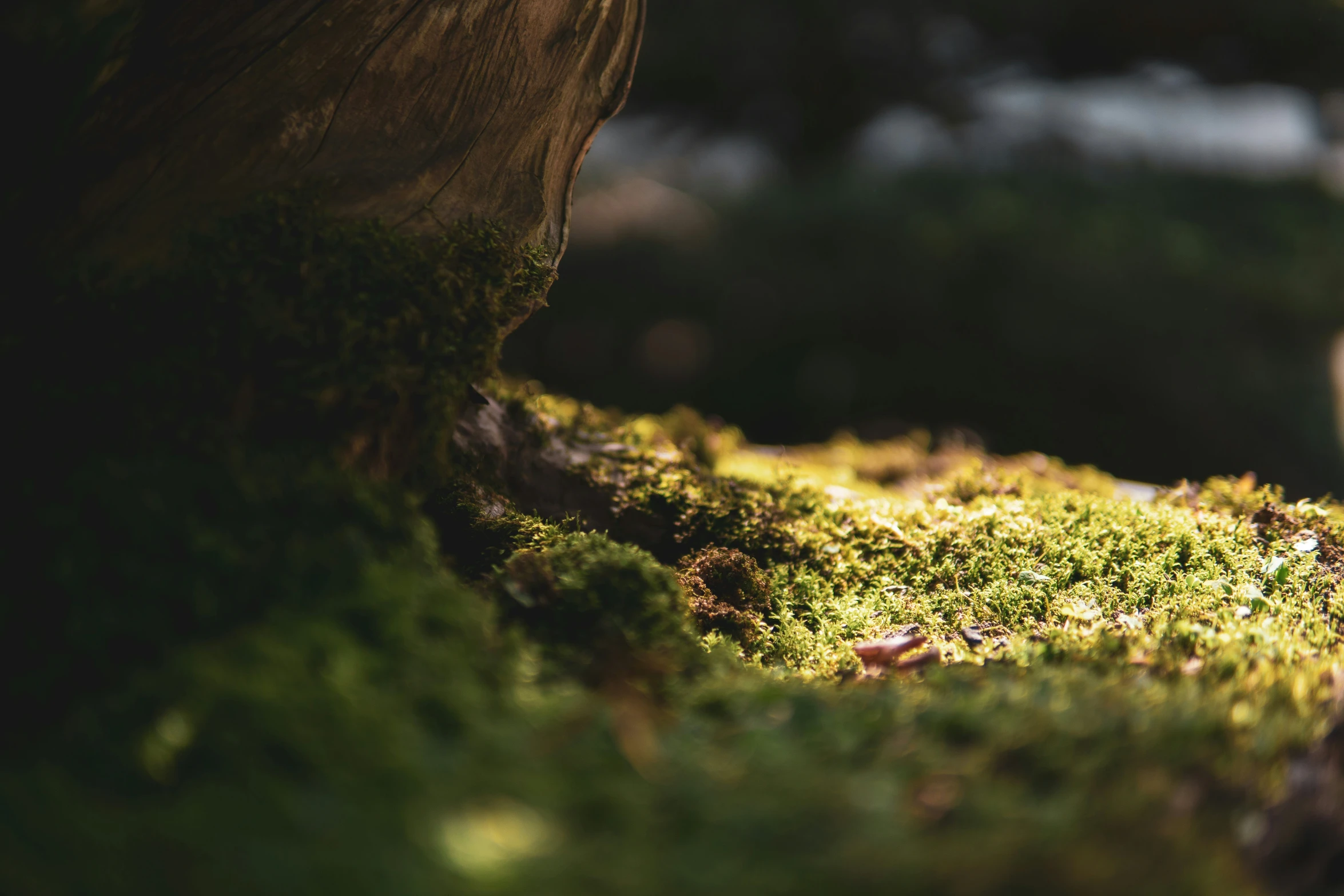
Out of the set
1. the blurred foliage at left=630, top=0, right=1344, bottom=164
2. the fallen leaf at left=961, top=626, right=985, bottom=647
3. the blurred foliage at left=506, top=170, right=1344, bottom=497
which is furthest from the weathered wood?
the blurred foliage at left=630, top=0, right=1344, bottom=164

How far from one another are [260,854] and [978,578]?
2.90 m

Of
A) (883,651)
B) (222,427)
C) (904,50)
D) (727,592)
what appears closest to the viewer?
(222,427)

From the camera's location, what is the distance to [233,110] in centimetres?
279

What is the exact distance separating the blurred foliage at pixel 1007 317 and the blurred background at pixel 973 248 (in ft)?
0.10

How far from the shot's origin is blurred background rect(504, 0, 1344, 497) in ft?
29.9

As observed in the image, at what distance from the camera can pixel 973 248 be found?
32.5 feet

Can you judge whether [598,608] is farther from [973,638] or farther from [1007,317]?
[1007,317]

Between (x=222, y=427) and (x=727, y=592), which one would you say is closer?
(x=222, y=427)

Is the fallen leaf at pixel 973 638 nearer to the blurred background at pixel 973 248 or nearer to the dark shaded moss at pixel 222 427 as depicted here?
the dark shaded moss at pixel 222 427

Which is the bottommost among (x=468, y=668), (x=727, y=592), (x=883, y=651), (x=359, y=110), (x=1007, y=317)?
(x=468, y=668)

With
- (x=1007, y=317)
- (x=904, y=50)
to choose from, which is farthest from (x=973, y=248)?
(x=904, y=50)

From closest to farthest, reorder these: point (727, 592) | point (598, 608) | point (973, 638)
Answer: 1. point (598, 608)
2. point (973, 638)
3. point (727, 592)

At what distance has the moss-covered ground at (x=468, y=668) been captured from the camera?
4.64ft

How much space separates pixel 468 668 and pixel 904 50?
36.2 ft
